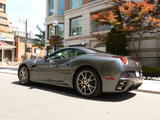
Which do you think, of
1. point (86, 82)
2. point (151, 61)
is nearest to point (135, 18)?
point (151, 61)

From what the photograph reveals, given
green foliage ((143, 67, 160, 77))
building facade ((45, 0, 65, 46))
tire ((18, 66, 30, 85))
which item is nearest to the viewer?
tire ((18, 66, 30, 85))

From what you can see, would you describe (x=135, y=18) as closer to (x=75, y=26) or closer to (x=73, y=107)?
(x=73, y=107)

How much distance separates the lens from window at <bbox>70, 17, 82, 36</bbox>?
20.0 meters

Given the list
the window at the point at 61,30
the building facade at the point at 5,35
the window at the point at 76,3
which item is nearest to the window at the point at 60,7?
the window at the point at 61,30

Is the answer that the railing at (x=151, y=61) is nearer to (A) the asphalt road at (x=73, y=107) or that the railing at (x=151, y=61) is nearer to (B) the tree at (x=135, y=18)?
(B) the tree at (x=135, y=18)

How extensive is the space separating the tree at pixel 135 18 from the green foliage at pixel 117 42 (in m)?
0.59

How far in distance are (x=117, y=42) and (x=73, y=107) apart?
933 cm

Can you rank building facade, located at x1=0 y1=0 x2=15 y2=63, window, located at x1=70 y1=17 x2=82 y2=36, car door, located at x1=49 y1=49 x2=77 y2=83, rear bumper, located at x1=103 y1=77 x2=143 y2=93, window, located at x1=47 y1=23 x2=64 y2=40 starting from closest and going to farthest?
rear bumper, located at x1=103 y1=77 x2=143 y2=93 < car door, located at x1=49 y1=49 x2=77 y2=83 < window, located at x1=70 y1=17 x2=82 y2=36 < window, located at x1=47 y1=23 x2=64 y2=40 < building facade, located at x1=0 y1=0 x2=15 y2=63

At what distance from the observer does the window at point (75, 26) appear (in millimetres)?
19964

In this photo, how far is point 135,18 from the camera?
11359 millimetres

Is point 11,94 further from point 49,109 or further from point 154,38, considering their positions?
point 154,38

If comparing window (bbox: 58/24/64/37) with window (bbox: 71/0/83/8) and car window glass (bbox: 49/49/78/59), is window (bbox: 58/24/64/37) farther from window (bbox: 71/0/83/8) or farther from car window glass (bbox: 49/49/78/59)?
car window glass (bbox: 49/49/78/59)

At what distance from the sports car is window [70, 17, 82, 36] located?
14102 mm

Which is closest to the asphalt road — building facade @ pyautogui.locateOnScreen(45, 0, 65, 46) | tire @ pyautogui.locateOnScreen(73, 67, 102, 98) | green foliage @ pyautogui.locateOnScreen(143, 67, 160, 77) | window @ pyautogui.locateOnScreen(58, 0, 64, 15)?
tire @ pyautogui.locateOnScreen(73, 67, 102, 98)
